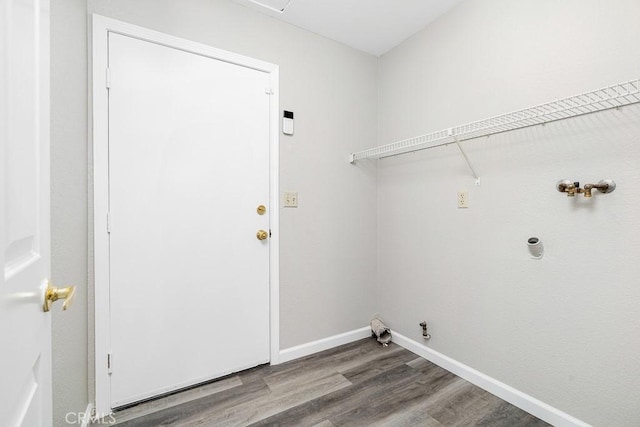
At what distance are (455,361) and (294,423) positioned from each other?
1.18 m

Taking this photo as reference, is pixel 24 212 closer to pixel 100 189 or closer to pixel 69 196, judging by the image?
pixel 69 196

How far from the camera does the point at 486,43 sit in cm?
177

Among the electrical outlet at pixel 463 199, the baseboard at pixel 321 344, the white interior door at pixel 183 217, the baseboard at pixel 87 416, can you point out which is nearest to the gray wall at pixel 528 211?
the electrical outlet at pixel 463 199

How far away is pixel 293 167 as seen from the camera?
84.5 inches

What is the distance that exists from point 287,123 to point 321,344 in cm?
177

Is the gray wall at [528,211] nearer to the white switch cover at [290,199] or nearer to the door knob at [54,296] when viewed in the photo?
the white switch cover at [290,199]

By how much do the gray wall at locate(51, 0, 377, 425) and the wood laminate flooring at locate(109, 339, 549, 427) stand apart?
317 mm

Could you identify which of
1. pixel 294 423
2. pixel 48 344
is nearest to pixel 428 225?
pixel 294 423

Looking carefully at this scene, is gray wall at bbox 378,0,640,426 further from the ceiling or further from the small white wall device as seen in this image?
the small white wall device

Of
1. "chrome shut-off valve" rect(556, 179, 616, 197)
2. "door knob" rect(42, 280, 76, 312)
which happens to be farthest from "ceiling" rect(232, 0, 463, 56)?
"door knob" rect(42, 280, 76, 312)

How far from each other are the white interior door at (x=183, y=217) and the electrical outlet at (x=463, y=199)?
1348mm

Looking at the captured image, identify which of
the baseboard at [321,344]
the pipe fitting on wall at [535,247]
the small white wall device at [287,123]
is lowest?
the baseboard at [321,344]

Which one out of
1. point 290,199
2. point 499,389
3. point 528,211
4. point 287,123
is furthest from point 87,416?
point 528,211

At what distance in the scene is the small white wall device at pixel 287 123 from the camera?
2.09m
